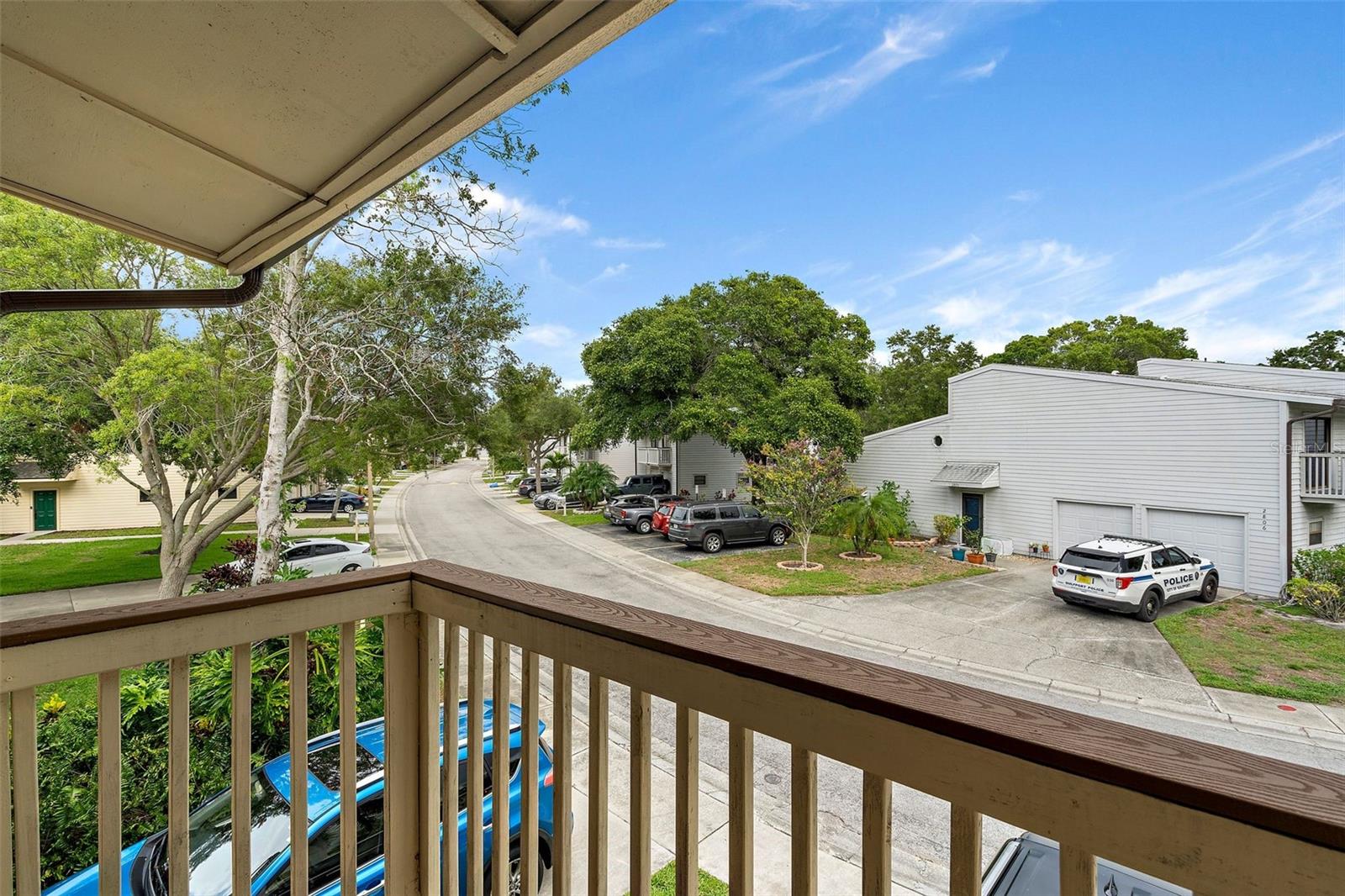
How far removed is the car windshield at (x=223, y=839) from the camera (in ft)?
7.00

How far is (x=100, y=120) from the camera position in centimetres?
110

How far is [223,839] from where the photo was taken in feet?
7.45

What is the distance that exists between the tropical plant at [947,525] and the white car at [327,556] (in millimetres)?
11683

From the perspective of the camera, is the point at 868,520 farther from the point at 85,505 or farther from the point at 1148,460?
the point at 85,505

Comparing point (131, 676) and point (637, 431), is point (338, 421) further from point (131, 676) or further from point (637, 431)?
point (637, 431)

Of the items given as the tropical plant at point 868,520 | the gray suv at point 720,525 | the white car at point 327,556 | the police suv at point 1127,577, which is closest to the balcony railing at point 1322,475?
the police suv at point 1127,577

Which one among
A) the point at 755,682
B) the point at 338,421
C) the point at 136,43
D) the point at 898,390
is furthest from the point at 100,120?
the point at 898,390

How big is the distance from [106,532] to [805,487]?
60.9 feet

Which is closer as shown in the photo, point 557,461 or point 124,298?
point 124,298

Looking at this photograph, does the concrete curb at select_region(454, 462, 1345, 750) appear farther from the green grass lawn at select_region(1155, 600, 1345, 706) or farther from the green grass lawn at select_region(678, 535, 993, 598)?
the green grass lawn at select_region(1155, 600, 1345, 706)

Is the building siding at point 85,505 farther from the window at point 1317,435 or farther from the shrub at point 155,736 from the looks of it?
the window at point 1317,435

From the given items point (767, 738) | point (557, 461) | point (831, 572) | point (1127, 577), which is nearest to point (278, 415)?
point (767, 738)

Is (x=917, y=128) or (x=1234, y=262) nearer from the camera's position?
(x=1234, y=262)

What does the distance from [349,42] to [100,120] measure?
649 mm
